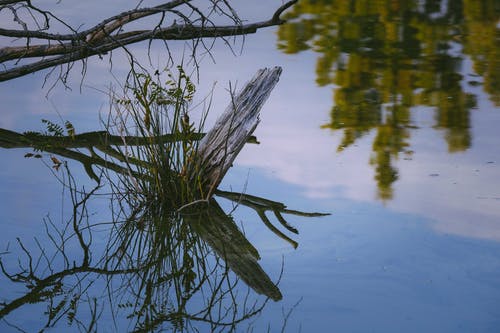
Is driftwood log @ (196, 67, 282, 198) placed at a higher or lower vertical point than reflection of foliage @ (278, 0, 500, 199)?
higher

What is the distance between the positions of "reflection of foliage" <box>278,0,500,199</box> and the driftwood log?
30.2 inches

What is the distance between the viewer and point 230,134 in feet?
14.7

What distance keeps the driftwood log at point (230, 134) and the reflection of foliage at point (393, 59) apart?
0.77m

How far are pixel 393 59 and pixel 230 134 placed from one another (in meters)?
3.13

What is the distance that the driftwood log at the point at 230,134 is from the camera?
14.3 ft

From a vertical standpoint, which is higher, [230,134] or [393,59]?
[230,134]

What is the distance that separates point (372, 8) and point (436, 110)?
11.3 ft

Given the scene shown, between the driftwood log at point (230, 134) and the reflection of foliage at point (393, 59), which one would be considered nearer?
the driftwood log at point (230, 134)

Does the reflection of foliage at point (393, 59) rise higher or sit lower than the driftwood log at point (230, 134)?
lower

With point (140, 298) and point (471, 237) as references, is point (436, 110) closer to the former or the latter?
point (471, 237)

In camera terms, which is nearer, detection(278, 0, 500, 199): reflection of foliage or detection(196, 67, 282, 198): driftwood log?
detection(196, 67, 282, 198): driftwood log

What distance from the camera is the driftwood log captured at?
171 inches

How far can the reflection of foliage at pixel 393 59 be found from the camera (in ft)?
18.5

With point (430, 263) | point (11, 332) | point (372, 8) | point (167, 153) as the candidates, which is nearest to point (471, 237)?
point (430, 263)
